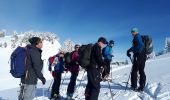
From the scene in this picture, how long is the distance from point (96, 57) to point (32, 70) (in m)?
2.25

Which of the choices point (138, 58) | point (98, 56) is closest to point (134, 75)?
point (138, 58)

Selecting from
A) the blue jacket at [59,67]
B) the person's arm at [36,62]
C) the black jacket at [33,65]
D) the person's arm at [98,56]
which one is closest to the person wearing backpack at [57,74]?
the blue jacket at [59,67]

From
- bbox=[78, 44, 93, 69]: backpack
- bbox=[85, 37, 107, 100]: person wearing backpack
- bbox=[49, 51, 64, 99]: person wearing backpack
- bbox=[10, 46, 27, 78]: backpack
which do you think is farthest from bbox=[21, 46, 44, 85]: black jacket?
bbox=[49, 51, 64, 99]: person wearing backpack

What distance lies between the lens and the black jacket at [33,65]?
33.6 feet

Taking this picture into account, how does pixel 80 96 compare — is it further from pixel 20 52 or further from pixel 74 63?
pixel 20 52

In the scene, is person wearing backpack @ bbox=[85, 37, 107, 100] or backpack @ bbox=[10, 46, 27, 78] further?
person wearing backpack @ bbox=[85, 37, 107, 100]

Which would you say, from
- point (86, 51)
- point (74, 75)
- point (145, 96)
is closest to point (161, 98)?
point (145, 96)

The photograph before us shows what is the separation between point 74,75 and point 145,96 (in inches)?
137

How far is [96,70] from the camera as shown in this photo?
1129 cm

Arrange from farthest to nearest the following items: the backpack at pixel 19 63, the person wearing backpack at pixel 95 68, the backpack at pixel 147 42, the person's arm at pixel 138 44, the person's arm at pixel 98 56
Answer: the backpack at pixel 147 42 → the person's arm at pixel 138 44 → the person wearing backpack at pixel 95 68 → the person's arm at pixel 98 56 → the backpack at pixel 19 63

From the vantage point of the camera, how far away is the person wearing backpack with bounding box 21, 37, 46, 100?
10250mm

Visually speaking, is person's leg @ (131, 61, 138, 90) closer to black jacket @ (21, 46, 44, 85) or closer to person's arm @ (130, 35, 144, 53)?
person's arm @ (130, 35, 144, 53)

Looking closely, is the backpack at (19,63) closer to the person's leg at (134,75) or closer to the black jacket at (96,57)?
the black jacket at (96,57)

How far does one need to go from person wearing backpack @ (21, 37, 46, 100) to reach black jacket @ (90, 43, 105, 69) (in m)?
1.85
